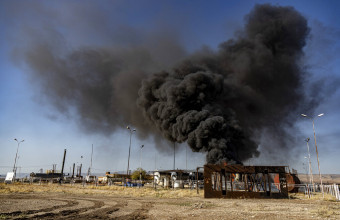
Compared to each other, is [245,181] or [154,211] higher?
[245,181]

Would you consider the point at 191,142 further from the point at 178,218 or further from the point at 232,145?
the point at 178,218

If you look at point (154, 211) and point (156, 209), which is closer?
point (154, 211)

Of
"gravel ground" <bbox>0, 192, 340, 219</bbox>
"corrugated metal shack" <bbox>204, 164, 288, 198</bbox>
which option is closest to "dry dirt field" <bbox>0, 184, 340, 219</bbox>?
"gravel ground" <bbox>0, 192, 340, 219</bbox>

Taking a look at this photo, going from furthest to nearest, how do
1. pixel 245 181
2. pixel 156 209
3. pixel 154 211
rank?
pixel 245 181
pixel 156 209
pixel 154 211

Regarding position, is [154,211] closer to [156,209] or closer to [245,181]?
[156,209]

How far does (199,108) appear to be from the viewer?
39000 millimetres

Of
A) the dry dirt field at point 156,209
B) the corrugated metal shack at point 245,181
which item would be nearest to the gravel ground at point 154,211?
the dry dirt field at point 156,209

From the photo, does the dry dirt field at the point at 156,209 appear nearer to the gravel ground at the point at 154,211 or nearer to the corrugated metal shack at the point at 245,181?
the gravel ground at the point at 154,211

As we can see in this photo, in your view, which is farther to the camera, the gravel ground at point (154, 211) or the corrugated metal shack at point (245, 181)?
the corrugated metal shack at point (245, 181)

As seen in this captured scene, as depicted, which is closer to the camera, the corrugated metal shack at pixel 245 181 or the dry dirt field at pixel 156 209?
the dry dirt field at pixel 156 209

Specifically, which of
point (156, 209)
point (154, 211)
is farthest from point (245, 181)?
point (154, 211)

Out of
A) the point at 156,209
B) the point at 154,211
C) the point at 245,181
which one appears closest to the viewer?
the point at 154,211

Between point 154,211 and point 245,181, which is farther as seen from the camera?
point 245,181

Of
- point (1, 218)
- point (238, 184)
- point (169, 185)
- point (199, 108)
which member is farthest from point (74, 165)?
point (1, 218)
